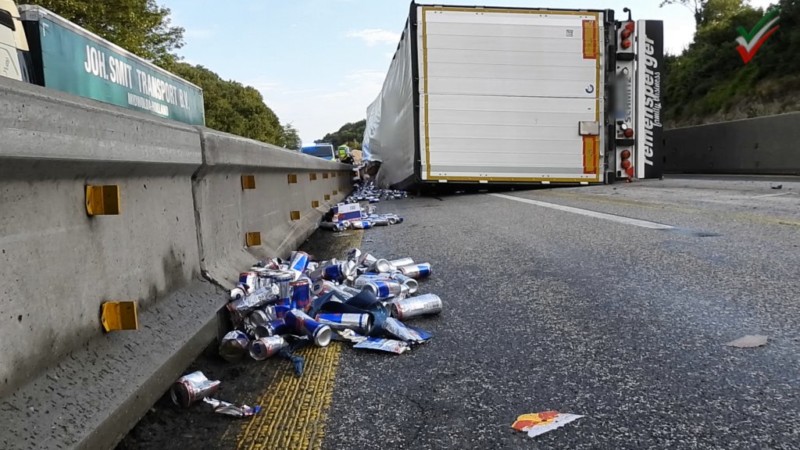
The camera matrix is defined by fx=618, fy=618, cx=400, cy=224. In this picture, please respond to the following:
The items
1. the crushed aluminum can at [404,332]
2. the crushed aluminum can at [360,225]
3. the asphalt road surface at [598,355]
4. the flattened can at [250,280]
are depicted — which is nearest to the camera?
the asphalt road surface at [598,355]

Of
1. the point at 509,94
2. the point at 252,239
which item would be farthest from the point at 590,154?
the point at 252,239

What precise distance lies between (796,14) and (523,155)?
20812 mm

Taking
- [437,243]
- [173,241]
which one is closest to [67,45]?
[173,241]

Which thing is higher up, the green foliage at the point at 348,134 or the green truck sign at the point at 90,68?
the green foliage at the point at 348,134

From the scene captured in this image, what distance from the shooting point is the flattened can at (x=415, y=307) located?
3.10 m

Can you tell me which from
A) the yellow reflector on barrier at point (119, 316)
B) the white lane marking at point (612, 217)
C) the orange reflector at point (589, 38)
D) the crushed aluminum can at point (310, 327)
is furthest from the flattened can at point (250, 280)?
the orange reflector at point (589, 38)

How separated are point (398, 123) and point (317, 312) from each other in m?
12.4

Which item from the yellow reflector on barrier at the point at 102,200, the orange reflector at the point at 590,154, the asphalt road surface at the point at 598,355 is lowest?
the asphalt road surface at the point at 598,355

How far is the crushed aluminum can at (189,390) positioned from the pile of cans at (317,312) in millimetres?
423

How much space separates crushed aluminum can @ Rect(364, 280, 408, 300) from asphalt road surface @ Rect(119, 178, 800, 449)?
27 cm

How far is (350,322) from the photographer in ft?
9.58

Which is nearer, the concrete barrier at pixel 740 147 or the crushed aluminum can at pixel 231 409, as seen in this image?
the crushed aluminum can at pixel 231 409

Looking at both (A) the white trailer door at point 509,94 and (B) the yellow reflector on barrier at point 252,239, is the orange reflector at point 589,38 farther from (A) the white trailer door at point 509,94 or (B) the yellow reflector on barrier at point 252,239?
(B) the yellow reflector on barrier at point 252,239

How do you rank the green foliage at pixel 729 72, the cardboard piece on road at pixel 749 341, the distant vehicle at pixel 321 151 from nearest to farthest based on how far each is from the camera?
the cardboard piece on road at pixel 749 341 < the green foliage at pixel 729 72 < the distant vehicle at pixel 321 151
